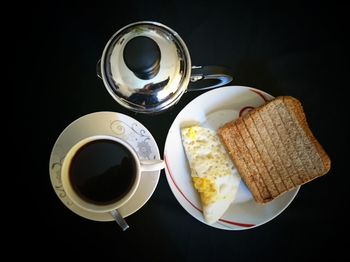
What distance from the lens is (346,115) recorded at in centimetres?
101

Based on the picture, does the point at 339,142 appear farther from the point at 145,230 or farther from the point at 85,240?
the point at 85,240

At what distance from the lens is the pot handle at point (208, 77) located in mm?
893

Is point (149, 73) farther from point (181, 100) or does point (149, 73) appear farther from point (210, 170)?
point (210, 170)

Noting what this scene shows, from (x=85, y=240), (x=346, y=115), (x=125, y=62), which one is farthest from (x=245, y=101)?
(x=85, y=240)

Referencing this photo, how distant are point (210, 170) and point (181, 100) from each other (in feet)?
0.62

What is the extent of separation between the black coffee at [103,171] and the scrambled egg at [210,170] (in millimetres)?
176

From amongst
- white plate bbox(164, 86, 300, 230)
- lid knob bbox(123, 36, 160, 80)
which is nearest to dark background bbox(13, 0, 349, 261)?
white plate bbox(164, 86, 300, 230)

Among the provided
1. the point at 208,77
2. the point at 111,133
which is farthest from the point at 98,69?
the point at 208,77

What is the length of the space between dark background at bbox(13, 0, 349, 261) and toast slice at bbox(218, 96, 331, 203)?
0.20 ft

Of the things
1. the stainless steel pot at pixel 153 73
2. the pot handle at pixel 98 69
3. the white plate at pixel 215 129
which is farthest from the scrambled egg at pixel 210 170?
the pot handle at pixel 98 69

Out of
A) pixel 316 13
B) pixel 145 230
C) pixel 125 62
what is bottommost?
pixel 145 230

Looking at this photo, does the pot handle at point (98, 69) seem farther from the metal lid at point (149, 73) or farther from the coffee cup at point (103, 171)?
the coffee cup at point (103, 171)

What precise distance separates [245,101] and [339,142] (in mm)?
259

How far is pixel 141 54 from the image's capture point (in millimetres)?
776
